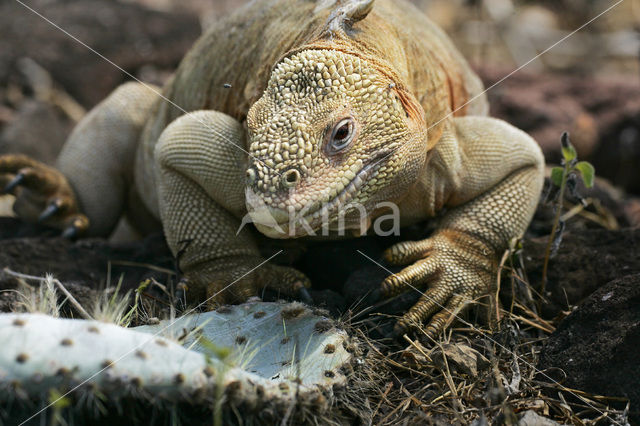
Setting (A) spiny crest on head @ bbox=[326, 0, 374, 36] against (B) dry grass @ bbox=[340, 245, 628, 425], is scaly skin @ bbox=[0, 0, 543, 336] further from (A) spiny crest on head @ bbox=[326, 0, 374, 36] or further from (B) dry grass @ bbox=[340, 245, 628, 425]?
(B) dry grass @ bbox=[340, 245, 628, 425]

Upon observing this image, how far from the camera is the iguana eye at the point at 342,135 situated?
3.92m

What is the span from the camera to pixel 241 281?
15.9 feet

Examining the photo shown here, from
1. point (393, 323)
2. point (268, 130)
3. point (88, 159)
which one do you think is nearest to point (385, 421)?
point (393, 323)

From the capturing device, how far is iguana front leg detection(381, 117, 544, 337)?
15.7 ft

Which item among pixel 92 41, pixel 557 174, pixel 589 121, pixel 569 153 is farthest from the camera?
pixel 92 41

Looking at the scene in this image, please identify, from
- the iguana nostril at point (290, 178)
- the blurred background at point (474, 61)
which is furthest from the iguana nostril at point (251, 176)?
the blurred background at point (474, 61)

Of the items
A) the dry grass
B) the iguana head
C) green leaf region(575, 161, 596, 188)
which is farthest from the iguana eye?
green leaf region(575, 161, 596, 188)

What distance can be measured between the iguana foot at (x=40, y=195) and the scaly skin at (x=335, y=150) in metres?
0.20

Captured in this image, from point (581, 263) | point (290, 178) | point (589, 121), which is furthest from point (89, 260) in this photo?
point (589, 121)

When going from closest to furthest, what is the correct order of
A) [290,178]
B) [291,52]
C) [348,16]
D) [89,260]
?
[290,178] < [291,52] < [348,16] < [89,260]

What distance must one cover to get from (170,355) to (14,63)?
10.1 meters

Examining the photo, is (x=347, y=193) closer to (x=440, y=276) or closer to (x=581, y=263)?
(x=440, y=276)

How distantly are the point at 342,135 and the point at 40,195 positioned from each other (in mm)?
4137

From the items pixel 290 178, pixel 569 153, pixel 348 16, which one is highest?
pixel 348 16
